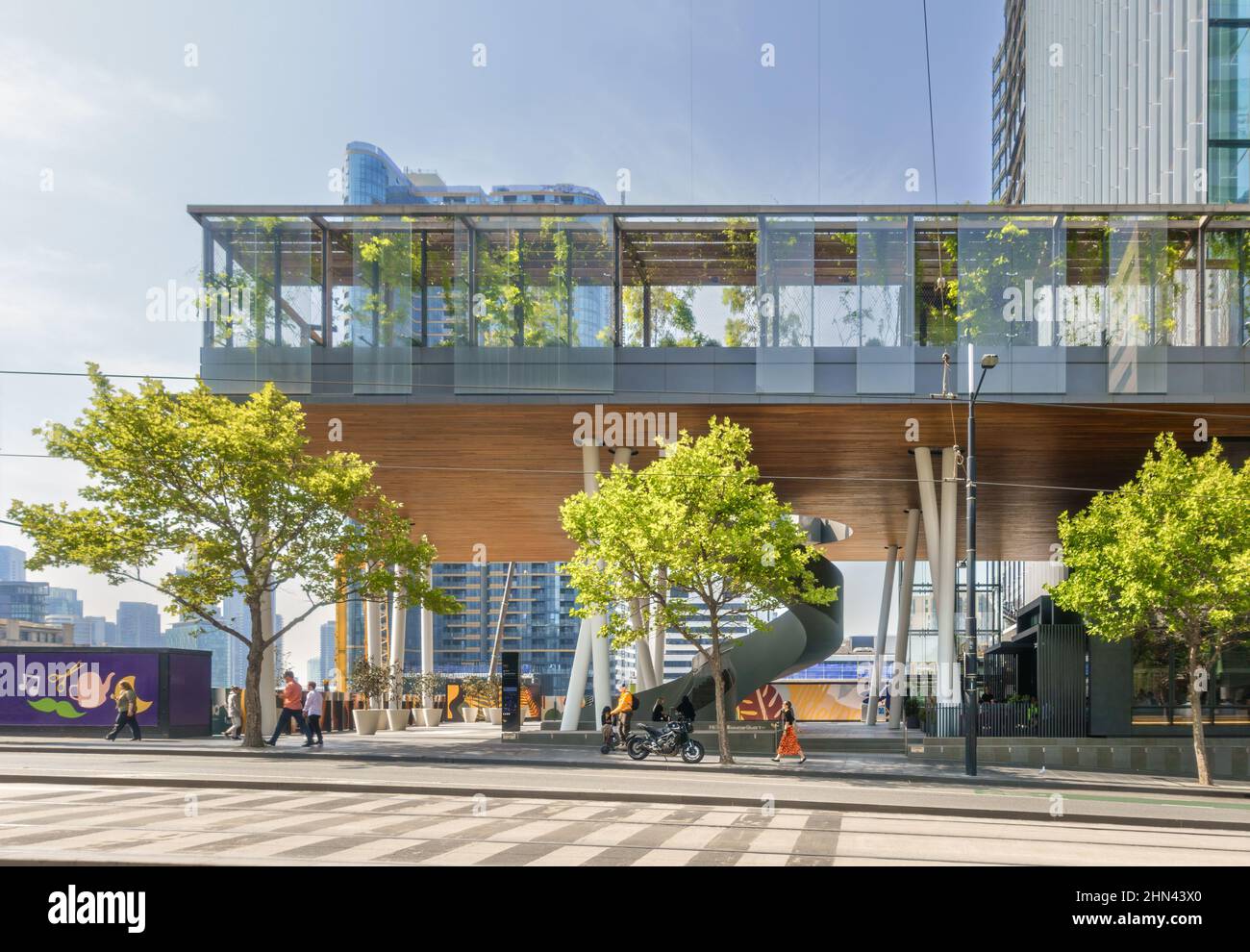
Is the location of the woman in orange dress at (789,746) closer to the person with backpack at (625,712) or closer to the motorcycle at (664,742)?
the motorcycle at (664,742)

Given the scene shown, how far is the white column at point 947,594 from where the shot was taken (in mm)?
31422

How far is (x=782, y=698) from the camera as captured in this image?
51844mm

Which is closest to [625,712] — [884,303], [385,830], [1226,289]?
[884,303]

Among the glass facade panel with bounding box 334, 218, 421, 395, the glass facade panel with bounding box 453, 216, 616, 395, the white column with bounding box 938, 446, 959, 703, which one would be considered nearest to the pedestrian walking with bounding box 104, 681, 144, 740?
the glass facade panel with bounding box 334, 218, 421, 395

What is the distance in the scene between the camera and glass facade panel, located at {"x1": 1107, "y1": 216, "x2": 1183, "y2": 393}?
30.6 metres

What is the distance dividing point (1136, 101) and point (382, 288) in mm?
41313

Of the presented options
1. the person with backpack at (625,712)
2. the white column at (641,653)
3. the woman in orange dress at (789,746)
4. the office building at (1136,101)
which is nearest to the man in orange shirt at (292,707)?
the person with backpack at (625,712)

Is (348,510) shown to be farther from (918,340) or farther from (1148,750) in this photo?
(1148,750)

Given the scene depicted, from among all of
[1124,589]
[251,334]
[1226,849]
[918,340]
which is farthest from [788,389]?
[1226,849]

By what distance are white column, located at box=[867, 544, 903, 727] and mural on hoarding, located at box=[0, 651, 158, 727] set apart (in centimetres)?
2809

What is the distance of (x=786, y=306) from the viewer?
1249 inches

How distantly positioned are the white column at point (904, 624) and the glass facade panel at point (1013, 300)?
13905 millimetres

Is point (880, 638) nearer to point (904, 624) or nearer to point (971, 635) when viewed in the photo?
point (904, 624)
